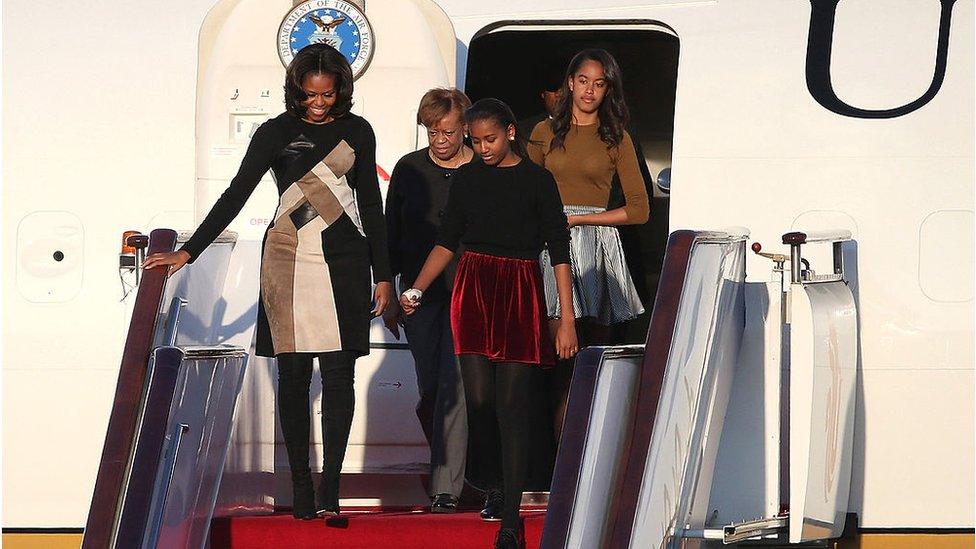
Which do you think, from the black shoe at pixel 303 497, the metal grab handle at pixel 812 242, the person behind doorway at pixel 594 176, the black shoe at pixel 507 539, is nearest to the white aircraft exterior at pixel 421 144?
the metal grab handle at pixel 812 242

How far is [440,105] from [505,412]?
114 cm

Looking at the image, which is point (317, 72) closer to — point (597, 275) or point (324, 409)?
point (324, 409)

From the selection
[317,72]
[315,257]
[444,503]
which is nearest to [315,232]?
[315,257]

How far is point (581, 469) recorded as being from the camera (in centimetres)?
395

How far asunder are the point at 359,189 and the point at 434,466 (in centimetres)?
104

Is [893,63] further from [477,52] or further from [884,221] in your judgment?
[477,52]

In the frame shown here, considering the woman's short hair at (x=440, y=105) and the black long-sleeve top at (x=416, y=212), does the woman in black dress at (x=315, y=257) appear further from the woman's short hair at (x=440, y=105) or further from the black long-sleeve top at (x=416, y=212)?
the black long-sleeve top at (x=416, y=212)

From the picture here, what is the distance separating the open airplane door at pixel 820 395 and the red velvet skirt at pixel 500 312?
3.06ft

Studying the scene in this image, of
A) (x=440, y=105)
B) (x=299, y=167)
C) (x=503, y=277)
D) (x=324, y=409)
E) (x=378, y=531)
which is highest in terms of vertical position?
(x=440, y=105)

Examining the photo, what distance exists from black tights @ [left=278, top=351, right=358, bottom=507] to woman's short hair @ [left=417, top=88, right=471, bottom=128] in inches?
36.5

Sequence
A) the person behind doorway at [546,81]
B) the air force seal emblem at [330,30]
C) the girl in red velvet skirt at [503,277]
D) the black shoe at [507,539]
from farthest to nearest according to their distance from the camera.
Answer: the person behind doorway at [546,81]
the air force seal emblem at [330,30]
the girl in red velvet skirt at [503,277]
the black shoe at [507,539]

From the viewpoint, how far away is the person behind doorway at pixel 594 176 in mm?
4750

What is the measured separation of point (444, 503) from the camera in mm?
4711

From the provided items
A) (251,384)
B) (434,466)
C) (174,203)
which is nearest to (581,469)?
(434,466)
